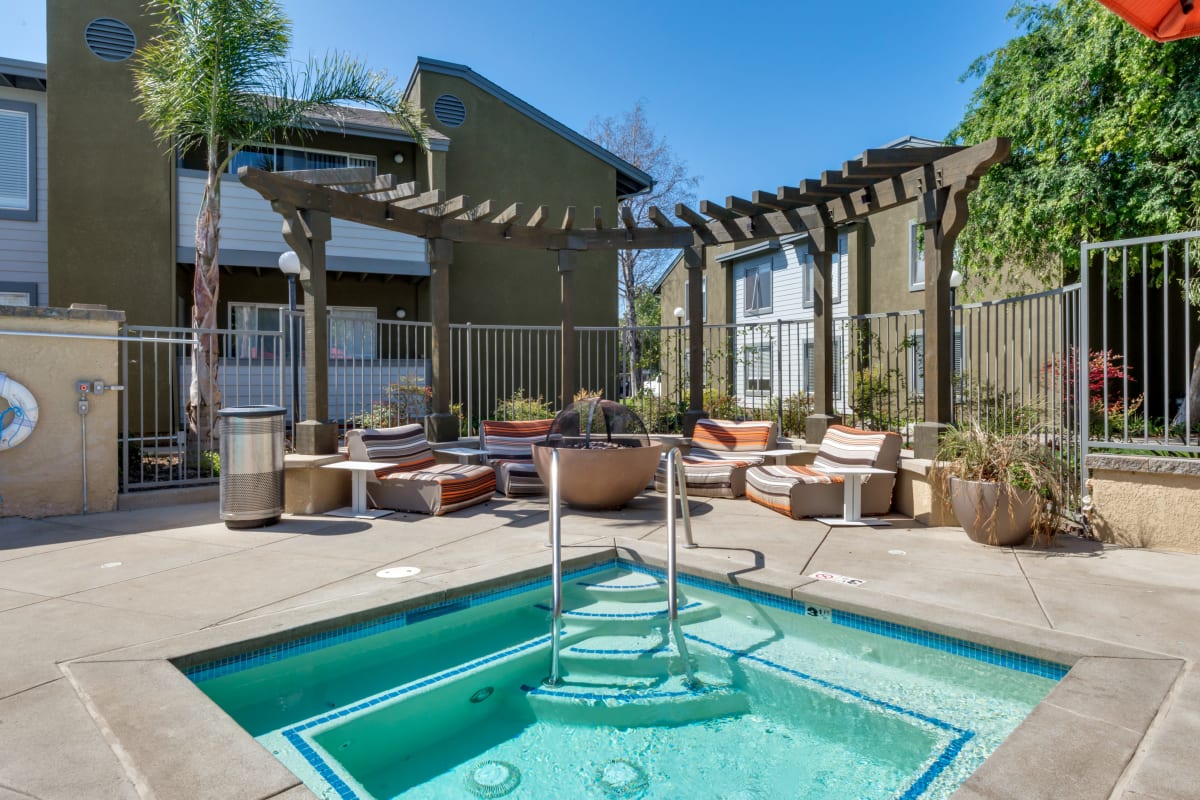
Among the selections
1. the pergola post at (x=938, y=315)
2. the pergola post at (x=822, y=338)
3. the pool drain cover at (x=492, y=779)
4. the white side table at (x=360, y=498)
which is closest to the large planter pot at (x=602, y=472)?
the white side table at (x=360, y=498)

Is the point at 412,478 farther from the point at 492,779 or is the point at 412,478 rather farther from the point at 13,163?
the point at 13,163

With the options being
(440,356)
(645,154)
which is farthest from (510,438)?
(645,154)

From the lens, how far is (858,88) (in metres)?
18.3

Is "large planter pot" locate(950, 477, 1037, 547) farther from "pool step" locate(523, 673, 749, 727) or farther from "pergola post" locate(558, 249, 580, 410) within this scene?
"pergola post" locate(558, 249, 580, 410)

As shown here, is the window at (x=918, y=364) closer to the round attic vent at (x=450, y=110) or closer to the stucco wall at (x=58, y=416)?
the stucco wall at (x=58, y=416)

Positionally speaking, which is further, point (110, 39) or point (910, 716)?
point (110, 39)

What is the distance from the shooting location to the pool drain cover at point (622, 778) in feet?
7.92

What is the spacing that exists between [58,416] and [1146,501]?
892cm

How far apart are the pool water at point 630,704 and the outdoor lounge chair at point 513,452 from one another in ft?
10.9

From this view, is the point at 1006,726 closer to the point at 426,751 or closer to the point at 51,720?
the point at 426,751

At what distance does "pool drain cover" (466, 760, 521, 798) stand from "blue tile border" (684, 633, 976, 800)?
1.32 metres

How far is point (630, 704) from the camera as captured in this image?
3045mm

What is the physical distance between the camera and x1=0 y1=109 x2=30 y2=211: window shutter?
37.5ft

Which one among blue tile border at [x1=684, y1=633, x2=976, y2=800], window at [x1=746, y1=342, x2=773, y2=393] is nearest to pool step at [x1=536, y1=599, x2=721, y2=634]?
blue tile border at [x1=684, y1=633, x2=976, y2=800]
